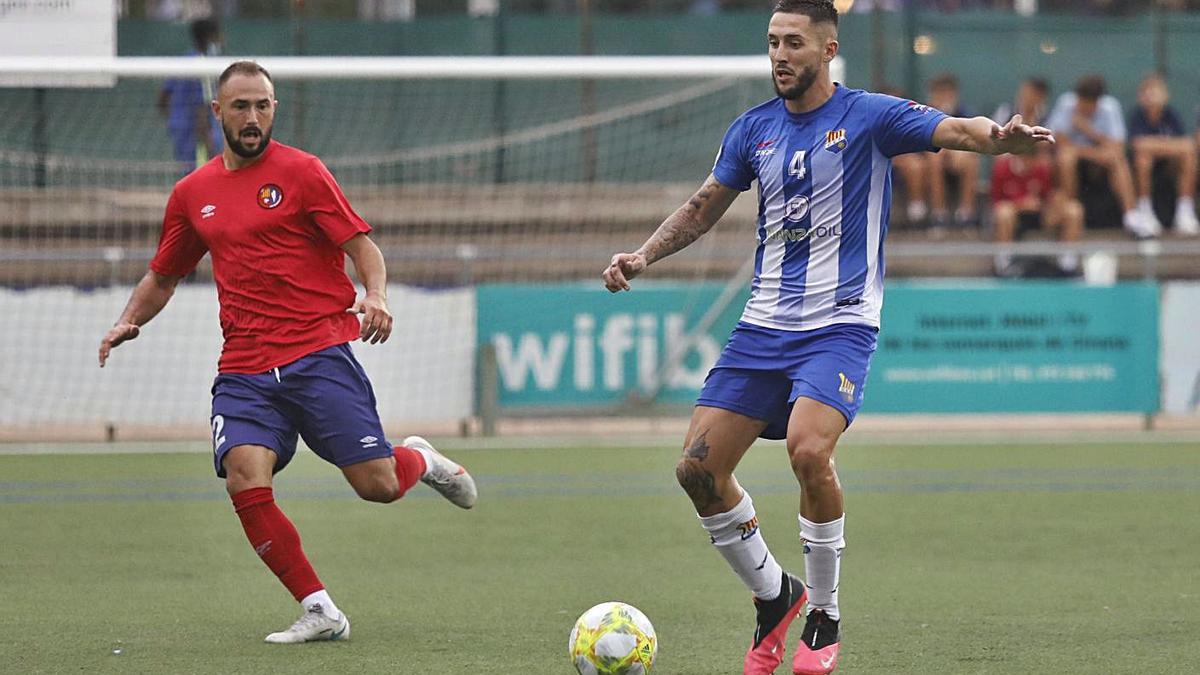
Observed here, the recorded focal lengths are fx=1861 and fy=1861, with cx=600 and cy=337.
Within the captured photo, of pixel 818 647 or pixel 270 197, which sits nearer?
pixel 818 647

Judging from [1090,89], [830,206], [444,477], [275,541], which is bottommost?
[275,541]

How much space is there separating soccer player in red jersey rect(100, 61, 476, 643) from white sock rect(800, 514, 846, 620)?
1842 mm

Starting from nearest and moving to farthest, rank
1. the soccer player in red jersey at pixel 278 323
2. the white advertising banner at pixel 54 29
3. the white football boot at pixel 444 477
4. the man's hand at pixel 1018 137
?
the man's hand at pixel 1018 137, the soccer player in red jersey at pixel 278 323, the white football boot at pixel 444 477, the white advertising banner at pixel 54 29

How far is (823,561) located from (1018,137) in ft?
5.00

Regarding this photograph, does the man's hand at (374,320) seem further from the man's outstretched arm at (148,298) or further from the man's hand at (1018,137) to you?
the man's hand at (1018,137)

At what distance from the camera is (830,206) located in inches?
249

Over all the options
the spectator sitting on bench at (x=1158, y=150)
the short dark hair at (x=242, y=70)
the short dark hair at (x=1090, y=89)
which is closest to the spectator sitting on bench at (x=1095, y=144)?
the short dark hair at (x=1090, y=89)

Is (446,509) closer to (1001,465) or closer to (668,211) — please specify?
(1001,465)

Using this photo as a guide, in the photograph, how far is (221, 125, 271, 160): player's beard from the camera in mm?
7031

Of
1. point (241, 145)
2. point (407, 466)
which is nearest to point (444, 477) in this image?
point (407, 466)

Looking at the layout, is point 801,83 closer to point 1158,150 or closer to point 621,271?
point 621,271

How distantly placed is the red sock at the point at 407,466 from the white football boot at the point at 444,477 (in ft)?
0.40

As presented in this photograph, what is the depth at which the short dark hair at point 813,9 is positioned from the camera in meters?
6.32

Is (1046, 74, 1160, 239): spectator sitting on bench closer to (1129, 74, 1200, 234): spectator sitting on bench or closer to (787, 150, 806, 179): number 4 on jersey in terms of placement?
(1129, 74, 1200, 234): spectator sitting on bench
